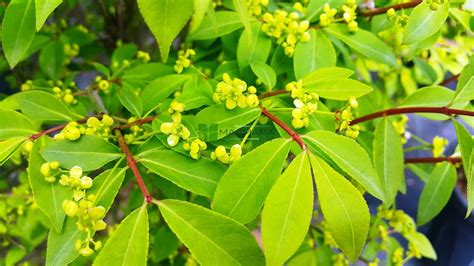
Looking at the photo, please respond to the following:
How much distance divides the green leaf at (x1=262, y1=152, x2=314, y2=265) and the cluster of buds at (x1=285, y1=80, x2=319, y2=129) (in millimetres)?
81

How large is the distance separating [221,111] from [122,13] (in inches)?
22.7

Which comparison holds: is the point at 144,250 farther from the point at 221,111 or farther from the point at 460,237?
the point at 460,237

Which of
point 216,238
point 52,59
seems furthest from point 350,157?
point 52,59

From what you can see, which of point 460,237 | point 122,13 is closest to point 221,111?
point 122,13

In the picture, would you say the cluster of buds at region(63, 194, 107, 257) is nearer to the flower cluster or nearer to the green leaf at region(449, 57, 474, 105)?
the flower cluster

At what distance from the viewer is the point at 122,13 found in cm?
101

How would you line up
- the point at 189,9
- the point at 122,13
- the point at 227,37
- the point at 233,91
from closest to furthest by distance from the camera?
the point at 189,9
the point at 233,91
the point at 227,37
the point at 122,13

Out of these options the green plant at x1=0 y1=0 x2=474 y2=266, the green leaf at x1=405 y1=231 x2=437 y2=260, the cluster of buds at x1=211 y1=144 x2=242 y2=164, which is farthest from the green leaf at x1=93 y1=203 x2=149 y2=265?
the green leaf at x1=405 y1=231 x2=437 y2=260

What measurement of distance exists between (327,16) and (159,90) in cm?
26

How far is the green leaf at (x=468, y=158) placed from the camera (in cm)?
49

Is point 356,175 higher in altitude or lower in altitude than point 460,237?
higher

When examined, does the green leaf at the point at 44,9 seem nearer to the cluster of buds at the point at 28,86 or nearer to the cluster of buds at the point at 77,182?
the cluster of buds at the point at 77,182

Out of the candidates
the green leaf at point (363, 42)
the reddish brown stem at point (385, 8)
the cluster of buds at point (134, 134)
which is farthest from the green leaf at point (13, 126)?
the reddish brown stem at point (385, 8)

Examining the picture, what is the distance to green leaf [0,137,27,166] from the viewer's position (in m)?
0.49
